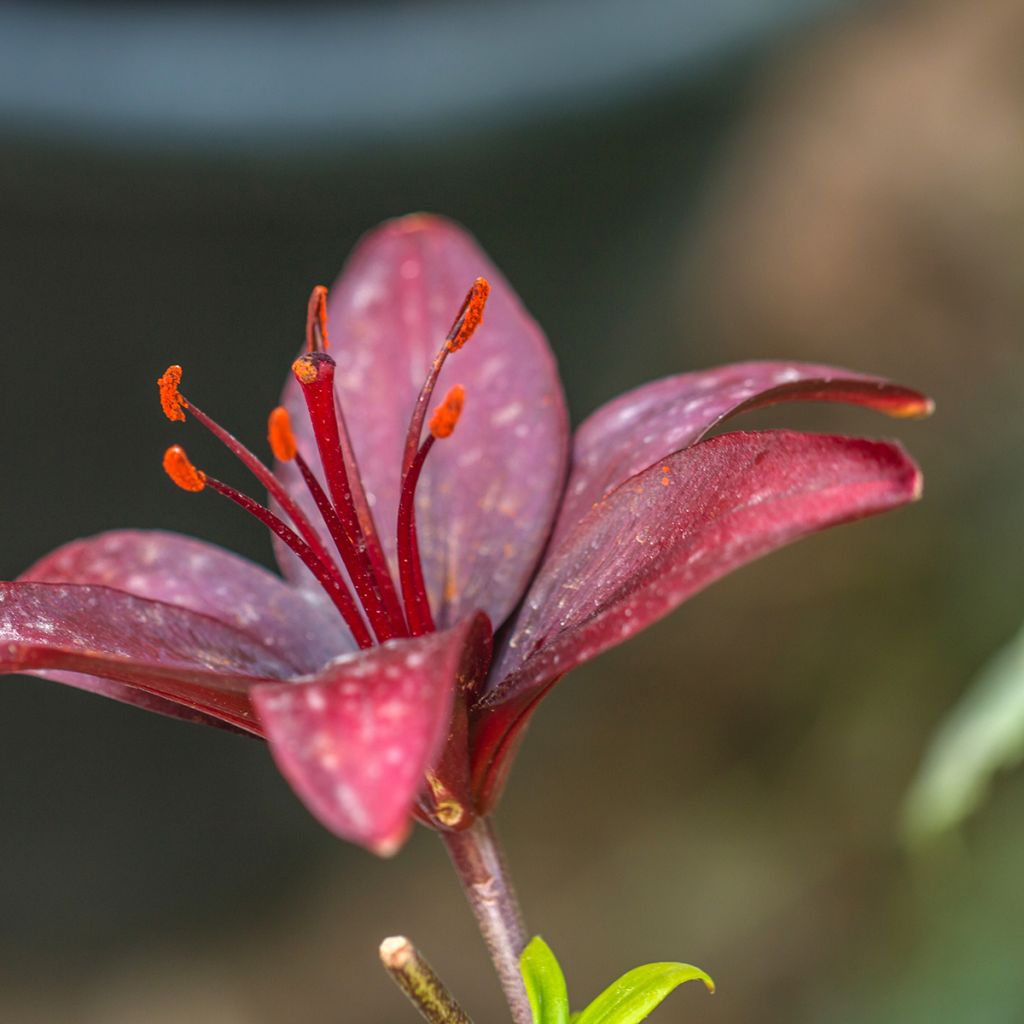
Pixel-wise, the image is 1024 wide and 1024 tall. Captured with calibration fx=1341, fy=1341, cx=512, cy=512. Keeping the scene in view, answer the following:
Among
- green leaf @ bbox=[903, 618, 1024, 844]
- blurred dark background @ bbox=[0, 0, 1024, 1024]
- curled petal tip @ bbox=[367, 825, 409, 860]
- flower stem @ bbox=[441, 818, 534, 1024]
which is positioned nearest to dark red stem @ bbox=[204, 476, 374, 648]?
flower stem @ bbox=[441, 818, 534, 1024]

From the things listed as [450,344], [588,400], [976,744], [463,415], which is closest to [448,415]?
[450,344]

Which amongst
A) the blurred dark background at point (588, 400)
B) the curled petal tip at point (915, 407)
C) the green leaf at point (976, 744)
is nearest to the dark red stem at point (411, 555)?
the curled petal tip at point (915, 407)

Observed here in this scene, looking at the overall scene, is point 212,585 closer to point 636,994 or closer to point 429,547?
point 429,547

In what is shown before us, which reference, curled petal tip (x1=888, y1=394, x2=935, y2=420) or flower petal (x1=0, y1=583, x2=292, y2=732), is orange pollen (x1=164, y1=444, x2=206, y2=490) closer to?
flower petal (x1=0, y1=583, x2=292, y2=732)

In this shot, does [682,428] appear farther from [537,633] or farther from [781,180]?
[781,180]

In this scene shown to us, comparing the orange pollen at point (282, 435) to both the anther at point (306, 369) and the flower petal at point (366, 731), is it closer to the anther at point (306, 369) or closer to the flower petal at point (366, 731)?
the anther at point (306, 369)
